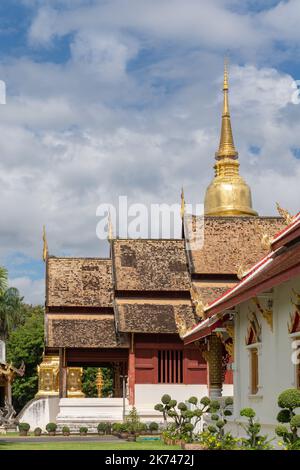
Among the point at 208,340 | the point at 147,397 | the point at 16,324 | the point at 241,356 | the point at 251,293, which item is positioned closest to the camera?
the point at 251,293

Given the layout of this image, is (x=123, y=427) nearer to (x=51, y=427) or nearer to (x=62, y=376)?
(x=51, y=427)

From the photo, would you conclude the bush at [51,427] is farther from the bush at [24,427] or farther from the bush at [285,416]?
the bush at [285,416]

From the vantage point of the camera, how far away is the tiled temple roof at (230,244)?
1415 inches

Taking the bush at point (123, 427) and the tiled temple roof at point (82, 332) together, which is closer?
the bush at point (123, 427)

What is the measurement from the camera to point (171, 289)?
35.8m

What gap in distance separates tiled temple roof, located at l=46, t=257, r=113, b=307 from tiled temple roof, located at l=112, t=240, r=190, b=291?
143cm

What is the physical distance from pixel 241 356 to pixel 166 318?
16.1 metres

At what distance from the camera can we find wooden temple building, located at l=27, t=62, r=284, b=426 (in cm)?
3362

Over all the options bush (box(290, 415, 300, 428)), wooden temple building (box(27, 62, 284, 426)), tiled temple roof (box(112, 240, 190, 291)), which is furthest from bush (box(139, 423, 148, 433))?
bush (box(290, 415, 300, 428))

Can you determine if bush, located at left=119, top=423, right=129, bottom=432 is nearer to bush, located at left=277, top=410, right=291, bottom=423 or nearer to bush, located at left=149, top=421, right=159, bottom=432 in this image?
bush, located at left=149, top=421, right=159, bottom=432

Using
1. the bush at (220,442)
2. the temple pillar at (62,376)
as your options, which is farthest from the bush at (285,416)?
the temple pillar at (62,376)

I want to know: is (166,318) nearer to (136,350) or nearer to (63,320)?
(136,350)

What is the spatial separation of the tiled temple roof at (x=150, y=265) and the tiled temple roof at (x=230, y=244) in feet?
3.38

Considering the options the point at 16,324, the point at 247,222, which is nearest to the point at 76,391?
the point at 247,222
